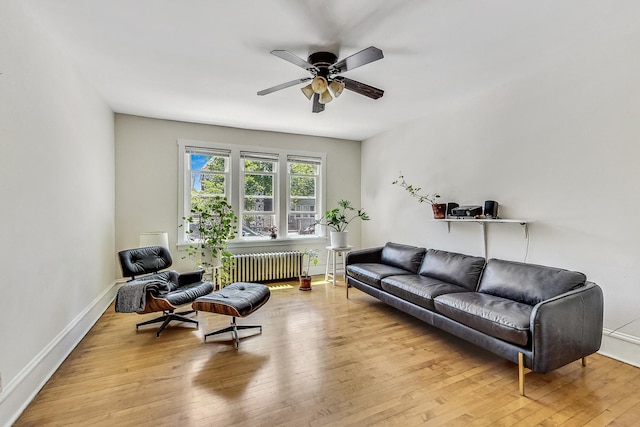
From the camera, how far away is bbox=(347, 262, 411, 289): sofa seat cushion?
3.73 m

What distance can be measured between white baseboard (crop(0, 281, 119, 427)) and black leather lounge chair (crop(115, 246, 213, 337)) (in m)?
0.43

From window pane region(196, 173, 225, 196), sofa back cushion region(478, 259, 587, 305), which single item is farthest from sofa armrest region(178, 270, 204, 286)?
sofa back cushion region(478, 259, 587, 305)

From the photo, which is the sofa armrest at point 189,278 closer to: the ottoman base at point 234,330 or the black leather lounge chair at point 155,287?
the black leather lounge chair at point 155,287

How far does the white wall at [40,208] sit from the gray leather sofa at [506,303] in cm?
315

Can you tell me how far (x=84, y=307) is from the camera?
10.0 feet

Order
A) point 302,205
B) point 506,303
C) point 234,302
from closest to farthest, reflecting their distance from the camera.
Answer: point 506,303 → point 234,302 → point 302,205

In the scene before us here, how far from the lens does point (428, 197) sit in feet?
14.7

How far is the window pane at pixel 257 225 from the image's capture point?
206 inches

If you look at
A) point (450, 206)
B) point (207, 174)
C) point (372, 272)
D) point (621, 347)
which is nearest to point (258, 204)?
point (207, 174)

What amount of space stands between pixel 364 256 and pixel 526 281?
2.21 metres

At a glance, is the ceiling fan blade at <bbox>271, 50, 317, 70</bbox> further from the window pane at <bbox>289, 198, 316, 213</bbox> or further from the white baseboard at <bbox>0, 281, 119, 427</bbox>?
the window pane at <bbox>289, 198, 316, 213</bbox>

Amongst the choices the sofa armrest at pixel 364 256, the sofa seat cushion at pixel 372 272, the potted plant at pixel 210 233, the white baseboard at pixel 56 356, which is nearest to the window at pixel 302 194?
the potted plant at pixel 210 233

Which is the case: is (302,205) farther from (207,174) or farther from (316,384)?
(316,384)

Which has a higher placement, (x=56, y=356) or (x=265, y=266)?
(x=265, y=266)
